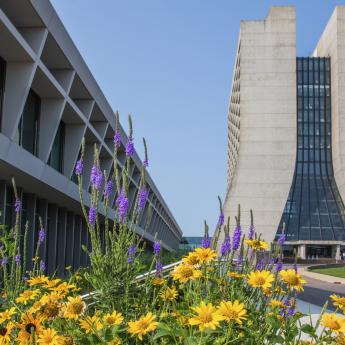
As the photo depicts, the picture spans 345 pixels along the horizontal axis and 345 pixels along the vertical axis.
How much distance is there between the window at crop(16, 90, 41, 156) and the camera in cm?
1877

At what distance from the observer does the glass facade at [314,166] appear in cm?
8394

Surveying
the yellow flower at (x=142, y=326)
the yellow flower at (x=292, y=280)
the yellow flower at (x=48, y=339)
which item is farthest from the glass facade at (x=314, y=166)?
the yellow flower at (x=48, y=339)

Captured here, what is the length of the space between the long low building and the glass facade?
59.7m

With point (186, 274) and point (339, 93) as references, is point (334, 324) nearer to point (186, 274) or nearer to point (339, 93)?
point (186, 274)

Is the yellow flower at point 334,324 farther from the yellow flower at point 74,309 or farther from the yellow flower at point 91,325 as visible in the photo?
the yellow flower at point 74,309

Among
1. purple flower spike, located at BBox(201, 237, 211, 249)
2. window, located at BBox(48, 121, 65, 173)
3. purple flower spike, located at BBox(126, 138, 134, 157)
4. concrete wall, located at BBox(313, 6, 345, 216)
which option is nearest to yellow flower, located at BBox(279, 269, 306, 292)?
purple flower spike, located at BBox(201, 237, 211, 249)

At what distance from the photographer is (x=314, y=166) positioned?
87.8 metres

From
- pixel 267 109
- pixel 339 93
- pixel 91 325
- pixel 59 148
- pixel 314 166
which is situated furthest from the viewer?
pixel 314 166

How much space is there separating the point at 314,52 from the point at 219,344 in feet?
354

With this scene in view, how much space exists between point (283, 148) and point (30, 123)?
70.0 metres

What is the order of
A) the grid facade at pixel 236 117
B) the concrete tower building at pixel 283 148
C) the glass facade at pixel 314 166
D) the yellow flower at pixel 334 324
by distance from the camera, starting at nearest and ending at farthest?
the yellow flower at pixel 334 324 → the concrete tower building at pixel 283 148 → the glass facade at pixel 314 166 → the grid facade at pixel 236 117

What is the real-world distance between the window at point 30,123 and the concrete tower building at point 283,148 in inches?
2532

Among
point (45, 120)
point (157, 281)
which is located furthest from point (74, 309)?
point (45, 120)

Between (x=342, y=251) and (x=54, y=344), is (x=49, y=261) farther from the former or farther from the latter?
(x=342, y=251)
